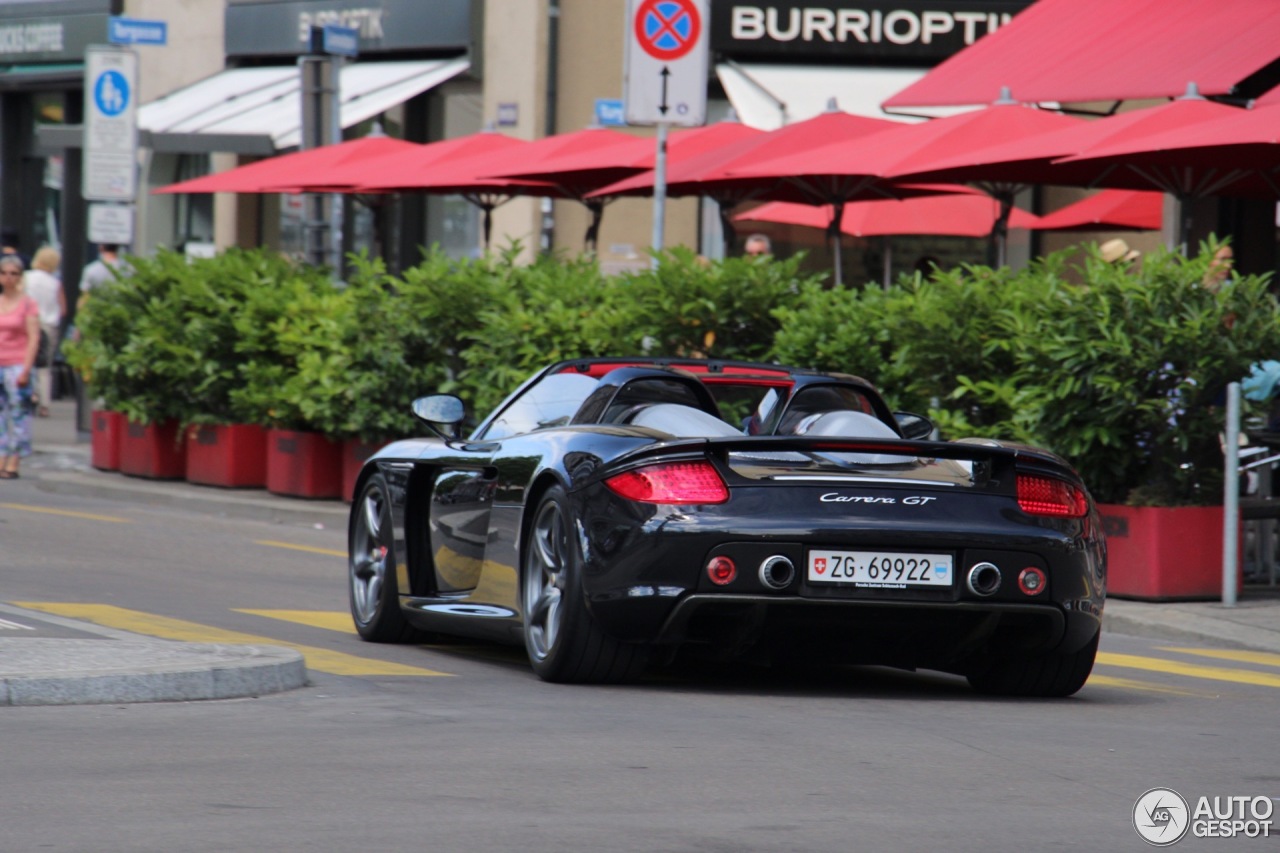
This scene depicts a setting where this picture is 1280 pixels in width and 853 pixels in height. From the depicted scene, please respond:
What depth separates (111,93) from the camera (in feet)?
73.7

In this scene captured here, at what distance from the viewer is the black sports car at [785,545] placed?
23.9 feet

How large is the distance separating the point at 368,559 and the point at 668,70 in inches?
210

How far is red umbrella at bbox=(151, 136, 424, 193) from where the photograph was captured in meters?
21.8

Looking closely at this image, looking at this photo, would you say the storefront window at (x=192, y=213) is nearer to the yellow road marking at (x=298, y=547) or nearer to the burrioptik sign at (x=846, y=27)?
the burrioptik sign at (x=846, y=27)

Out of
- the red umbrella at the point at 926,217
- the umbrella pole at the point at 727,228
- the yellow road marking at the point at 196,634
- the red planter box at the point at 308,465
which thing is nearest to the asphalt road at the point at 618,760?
the yellow road marking at the point at 196,634

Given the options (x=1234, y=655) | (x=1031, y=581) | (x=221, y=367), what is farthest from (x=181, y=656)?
(x=221, y=367)

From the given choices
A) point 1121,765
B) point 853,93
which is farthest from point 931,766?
point 853,93

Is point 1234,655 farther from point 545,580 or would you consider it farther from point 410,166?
point 410,166

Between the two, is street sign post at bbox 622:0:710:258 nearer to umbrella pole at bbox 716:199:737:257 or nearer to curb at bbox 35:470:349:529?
curb at bbox 35:470:349:529

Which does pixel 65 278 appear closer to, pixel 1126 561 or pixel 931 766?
pixel 1126 561

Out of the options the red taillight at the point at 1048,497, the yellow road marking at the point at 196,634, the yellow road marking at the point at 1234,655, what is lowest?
the yellow road marking at the point at 1234,655

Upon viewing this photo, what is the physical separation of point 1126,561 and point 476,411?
537cm

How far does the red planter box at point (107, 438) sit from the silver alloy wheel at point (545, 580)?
12.4 metres

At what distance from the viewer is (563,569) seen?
7.63 meters
